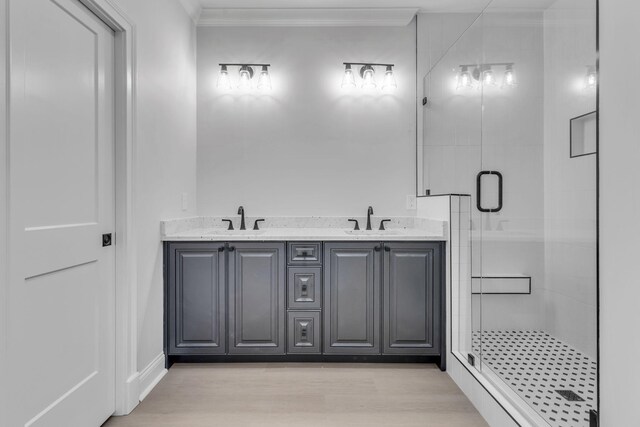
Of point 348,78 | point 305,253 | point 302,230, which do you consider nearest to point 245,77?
point 348,78

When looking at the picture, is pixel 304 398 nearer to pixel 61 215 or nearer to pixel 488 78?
pixel 61 215

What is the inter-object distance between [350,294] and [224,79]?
190 cm

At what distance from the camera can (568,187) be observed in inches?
55.7

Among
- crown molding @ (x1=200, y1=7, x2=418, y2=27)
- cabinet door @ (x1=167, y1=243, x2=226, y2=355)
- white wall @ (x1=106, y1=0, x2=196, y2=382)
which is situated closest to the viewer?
white wall @ (x1=106, y1=0, x2=196, y2=382)

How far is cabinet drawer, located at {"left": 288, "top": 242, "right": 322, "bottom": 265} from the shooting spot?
2457 mm

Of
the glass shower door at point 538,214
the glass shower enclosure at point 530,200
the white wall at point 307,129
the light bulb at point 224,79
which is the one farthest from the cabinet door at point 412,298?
the light bulb at point 224,79

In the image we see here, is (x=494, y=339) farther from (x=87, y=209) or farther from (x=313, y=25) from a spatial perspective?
(x=313, y=25)

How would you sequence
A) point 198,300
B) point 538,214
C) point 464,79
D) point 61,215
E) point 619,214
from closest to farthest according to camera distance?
point 619,214 < point 61,215 < point 538,214 < point 464,79 < point 198,300

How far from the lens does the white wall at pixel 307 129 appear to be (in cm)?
299

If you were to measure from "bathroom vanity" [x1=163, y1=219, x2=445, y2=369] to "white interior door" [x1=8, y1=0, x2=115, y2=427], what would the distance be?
2.00ft

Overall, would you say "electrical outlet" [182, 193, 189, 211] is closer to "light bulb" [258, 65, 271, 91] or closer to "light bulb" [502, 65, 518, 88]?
"light bulb" [258, 65, 271, 91]

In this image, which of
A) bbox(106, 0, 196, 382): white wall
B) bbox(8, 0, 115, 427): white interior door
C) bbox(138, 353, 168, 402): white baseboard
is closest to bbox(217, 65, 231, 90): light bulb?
bbox(106, 0, 196, 382): white wall

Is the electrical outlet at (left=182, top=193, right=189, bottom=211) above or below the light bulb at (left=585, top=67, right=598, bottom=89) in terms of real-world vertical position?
below

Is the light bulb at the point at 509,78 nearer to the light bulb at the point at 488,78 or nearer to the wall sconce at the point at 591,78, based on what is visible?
the light bulb at the point at 488,78
